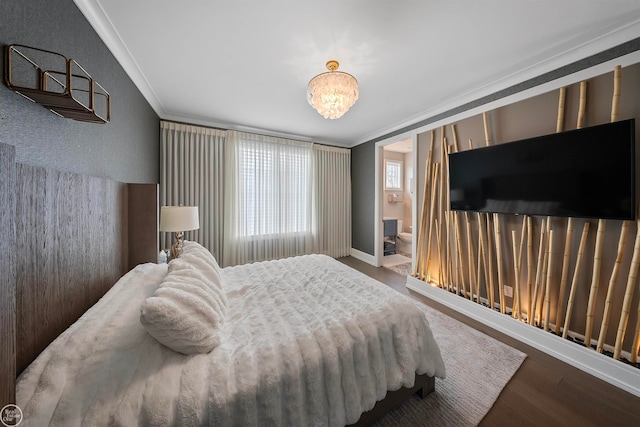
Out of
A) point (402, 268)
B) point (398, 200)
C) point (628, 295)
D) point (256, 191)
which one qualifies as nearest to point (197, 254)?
point (256, 191)

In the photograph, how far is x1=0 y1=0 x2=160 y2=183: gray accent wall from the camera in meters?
0.87

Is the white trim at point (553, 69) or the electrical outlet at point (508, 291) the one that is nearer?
the white trim at point (553, 69)

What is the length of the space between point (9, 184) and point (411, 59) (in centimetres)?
255

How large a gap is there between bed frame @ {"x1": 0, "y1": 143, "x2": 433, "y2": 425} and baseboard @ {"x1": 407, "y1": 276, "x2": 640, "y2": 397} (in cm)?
128

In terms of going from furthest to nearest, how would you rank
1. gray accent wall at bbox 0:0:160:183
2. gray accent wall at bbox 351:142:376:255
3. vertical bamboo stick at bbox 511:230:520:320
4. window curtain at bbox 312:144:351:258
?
1. window curtain at bbox 312:144:351:258
2. gray accent wall at bbox 351:142:376:255
3. vertical bamboo stick at bbox 511:230:520:320
4. gray accent wall at bbox 0:0:160:183

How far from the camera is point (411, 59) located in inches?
75.9

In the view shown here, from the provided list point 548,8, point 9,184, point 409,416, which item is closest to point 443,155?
point 548,8

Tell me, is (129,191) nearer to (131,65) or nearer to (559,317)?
(131,65)

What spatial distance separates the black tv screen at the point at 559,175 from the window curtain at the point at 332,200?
2.53 metres

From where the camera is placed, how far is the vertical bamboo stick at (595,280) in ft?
5.46

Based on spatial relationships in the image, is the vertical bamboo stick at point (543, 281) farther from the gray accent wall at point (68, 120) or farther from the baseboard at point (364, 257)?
the gray accent wall at point (68, 120)

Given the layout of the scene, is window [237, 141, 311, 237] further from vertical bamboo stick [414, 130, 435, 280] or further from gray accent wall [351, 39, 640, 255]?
vertical bamboo stick [414, 130, 435, 280]

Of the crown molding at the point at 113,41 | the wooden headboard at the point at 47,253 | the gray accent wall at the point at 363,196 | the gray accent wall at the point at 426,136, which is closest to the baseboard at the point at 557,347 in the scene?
the gray accent wall at the point at 426,136

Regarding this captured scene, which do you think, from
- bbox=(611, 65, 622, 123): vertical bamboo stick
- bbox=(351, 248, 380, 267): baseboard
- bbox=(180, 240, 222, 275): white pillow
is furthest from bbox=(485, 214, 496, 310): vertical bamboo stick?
bbox=(180, 240, 222, 275): white pillow
